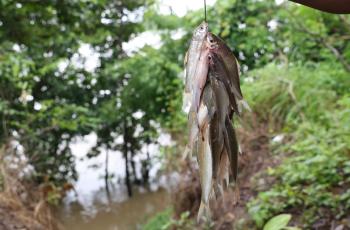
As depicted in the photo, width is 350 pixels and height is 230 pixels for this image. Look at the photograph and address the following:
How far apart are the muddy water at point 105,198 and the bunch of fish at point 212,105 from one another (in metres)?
6.91

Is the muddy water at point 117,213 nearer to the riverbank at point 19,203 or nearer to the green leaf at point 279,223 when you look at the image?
the riverbank at point 19,203

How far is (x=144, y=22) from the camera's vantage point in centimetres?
811

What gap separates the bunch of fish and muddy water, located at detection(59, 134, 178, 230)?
691 centimetres

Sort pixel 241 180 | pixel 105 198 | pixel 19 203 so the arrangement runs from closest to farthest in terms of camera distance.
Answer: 1. pixel 19 203
2. pixel 241 180
3. pixel 105 198

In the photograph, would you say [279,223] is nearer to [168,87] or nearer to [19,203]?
[19,203]

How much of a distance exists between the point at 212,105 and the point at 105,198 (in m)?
8.68

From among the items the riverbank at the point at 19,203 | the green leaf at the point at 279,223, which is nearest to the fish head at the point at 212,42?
the green leaf at the point at 279,223

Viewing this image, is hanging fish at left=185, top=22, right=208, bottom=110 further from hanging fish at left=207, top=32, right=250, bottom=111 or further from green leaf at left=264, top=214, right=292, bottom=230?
green leaf at left=264, top=214, right=292, bottom=230

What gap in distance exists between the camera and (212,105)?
3.23 ft

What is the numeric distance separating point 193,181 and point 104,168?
5302mm

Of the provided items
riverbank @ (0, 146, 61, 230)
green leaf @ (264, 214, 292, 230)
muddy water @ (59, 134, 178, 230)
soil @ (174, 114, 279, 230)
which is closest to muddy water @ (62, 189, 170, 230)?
muddy water @ (59, 134, 178, 230)

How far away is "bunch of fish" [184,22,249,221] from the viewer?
3.25 ft

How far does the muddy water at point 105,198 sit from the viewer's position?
829cm

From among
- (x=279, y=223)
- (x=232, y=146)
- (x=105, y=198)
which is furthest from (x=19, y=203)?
(x=105, y=198)
